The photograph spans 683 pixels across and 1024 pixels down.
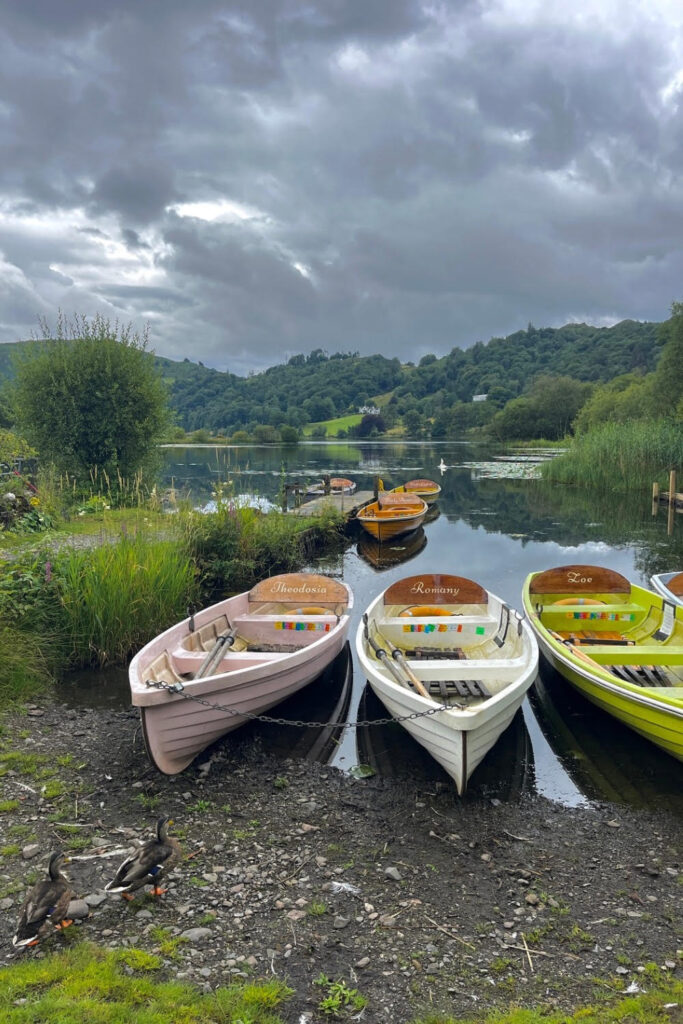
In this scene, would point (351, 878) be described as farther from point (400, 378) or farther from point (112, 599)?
point (400, 378)

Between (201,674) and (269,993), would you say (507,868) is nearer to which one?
(269,993)

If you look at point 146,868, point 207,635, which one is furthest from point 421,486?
point 146,868

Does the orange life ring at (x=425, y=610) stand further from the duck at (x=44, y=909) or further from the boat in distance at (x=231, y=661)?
the duck at (x=44, y=909)

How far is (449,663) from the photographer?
6340mm

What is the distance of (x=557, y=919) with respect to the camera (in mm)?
3783

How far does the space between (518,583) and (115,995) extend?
12431 millimetres

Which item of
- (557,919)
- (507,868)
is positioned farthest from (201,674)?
(557,919)

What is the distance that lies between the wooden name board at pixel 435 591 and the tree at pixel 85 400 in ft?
36.8

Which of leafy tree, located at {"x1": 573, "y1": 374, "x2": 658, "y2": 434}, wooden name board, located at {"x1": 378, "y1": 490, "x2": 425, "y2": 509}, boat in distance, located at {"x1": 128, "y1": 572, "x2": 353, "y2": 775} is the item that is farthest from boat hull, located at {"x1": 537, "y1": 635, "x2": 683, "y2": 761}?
leafy tree, located at {"x1": 573, "y1": 374, "x2": 658, "y2": 434}

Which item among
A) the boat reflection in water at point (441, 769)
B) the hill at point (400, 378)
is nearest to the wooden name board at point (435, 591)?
the boat reflection in water at point (441, 769)

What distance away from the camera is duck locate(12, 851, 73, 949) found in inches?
126

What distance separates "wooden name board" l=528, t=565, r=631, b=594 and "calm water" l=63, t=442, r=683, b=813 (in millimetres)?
1201

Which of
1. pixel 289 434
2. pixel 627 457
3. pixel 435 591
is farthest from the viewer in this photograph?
pixel 289 434

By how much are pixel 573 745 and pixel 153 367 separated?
51.7 ft
